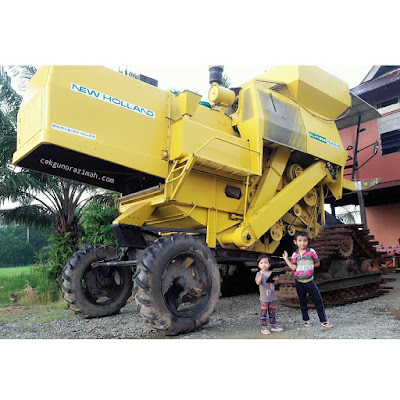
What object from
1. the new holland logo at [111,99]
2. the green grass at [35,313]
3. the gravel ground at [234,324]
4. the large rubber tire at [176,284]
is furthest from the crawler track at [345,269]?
the green grass at [35,313]

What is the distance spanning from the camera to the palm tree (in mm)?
9758

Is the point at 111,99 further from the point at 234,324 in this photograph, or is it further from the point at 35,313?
the point at 35,313

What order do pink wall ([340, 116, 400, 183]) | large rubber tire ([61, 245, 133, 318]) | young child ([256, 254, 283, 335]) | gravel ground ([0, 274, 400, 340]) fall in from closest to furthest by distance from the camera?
gravel ground ([0, 274, 400, 340]), young child ([256, 254, 283, 335]), large rubber tire ([61, 245, 133, 318]), pink wall ([340, 116, 400, 183])

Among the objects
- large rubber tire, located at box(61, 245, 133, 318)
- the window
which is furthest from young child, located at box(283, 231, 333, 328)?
the window

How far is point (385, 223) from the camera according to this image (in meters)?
15.1

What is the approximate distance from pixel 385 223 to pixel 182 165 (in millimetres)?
12466

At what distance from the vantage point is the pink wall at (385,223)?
48.2 ft

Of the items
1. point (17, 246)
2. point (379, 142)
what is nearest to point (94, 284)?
point (379, 142)

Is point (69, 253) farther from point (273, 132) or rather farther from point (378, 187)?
point (378, 187)

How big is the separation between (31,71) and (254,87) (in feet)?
23.1

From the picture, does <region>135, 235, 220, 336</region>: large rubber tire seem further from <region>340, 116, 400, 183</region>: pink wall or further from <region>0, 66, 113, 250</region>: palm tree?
<region>340, 116, 400, 183</region>: pink wall

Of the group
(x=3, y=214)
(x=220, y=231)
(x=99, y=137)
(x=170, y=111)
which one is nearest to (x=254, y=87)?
(x=170, y=111)

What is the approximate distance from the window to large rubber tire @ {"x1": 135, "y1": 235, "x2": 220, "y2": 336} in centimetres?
993

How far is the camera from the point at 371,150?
1292 centimetres
